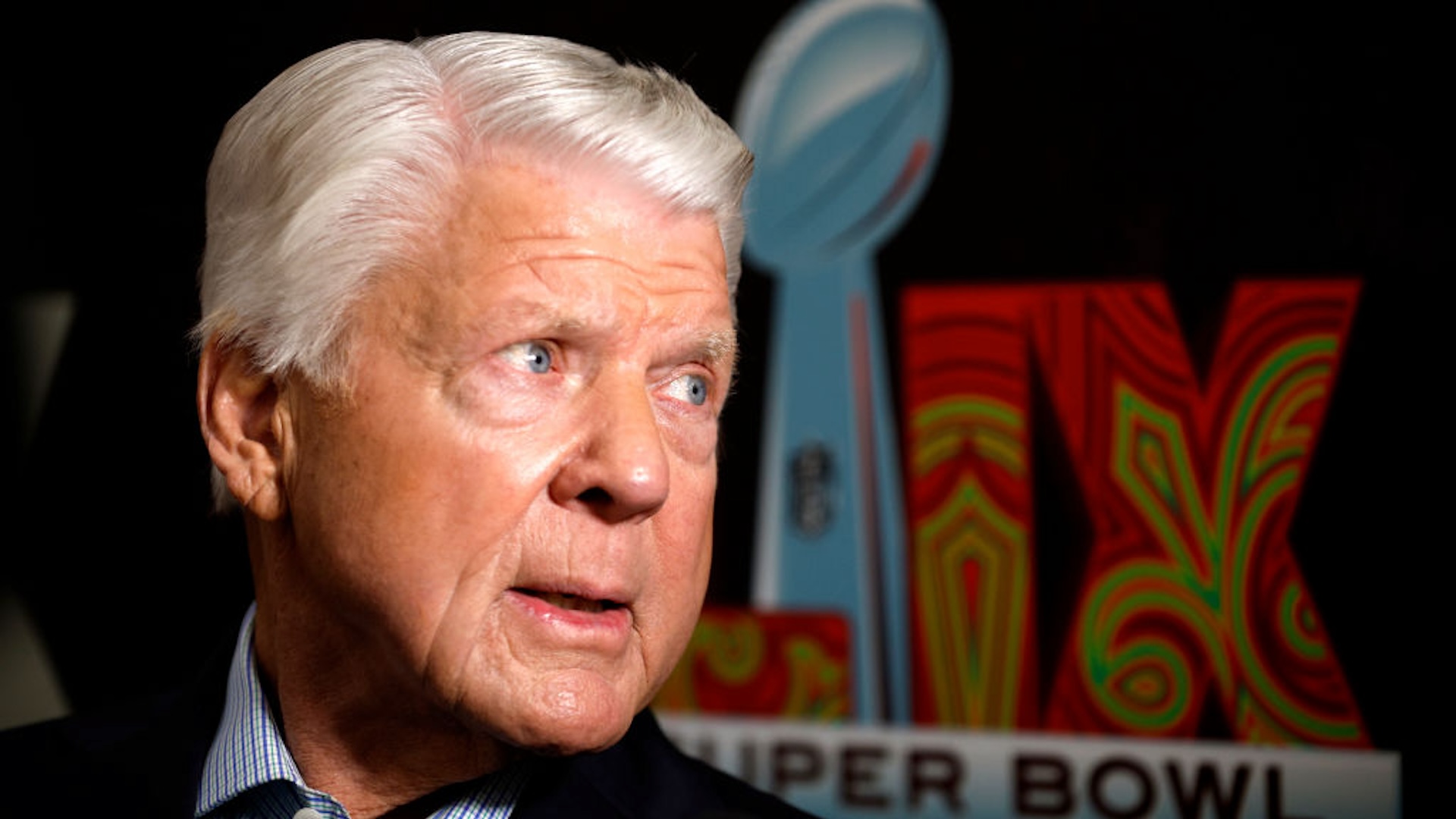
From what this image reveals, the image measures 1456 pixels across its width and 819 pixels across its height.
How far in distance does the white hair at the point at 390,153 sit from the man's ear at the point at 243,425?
0.02 meters

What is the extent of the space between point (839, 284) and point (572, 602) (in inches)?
33.4

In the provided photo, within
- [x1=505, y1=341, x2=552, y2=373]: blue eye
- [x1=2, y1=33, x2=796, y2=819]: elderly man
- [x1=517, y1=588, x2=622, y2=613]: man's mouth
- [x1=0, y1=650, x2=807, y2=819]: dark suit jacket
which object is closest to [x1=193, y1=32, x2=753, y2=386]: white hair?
[x1=2, y1=33, x2=796, y2=819]: elderly man

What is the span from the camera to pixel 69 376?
7.39ft

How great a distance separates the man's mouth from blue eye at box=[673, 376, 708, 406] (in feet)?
0.57

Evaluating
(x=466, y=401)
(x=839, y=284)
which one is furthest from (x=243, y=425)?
(x=839, y=284)

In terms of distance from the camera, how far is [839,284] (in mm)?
1839

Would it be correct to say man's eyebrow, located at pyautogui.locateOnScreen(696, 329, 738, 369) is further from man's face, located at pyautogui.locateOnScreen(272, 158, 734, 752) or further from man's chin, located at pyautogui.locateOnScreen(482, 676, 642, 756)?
man's chin, located at pyautogui.locateOnScreen(482, 676, 642, 756)

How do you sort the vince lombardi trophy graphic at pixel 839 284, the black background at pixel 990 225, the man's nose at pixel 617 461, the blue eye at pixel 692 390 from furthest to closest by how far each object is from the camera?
1. the vince lombardi trophy graphic at pixel 839 284
2. the black background at pixel 990 225
3. the blue eye at pixel 692 390
4. the man's nose at pixel 617 461

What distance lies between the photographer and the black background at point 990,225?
62.2 inches

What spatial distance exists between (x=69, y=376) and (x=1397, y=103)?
1.90m

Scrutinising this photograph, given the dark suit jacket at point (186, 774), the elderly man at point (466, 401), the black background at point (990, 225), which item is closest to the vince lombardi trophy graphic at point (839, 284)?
the black background at point (990, 225)

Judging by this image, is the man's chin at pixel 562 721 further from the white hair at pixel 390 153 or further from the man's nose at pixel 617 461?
the white hair at pixel 390 153

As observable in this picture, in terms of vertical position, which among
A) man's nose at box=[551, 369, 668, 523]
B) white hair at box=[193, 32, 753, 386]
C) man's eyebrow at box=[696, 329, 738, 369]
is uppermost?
white hair at box=[193, 32, 753, 386]

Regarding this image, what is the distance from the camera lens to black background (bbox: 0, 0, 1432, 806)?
1581mm
